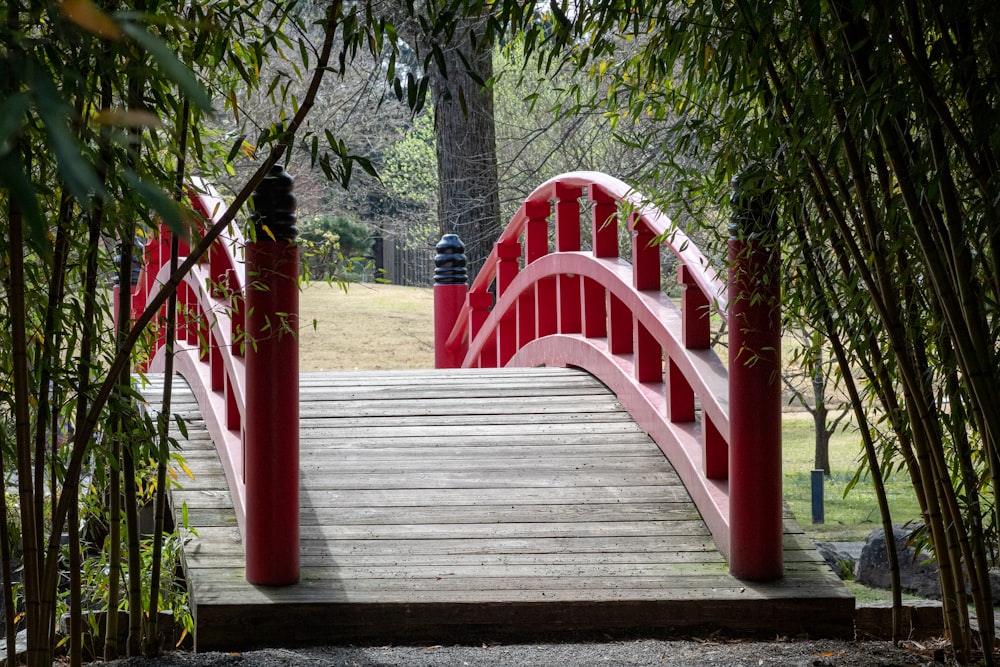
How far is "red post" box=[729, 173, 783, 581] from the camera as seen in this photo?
2859 millimetres

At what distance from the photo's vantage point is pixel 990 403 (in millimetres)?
2025

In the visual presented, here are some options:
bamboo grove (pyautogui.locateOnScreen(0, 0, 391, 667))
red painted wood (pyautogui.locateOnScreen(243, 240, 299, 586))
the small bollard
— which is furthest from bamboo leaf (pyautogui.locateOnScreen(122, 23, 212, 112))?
the small bollard

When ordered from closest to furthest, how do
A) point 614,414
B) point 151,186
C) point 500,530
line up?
1. point 151,186
2. point 500,530
3. point 614,414

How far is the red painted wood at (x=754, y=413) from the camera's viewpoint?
114 inches

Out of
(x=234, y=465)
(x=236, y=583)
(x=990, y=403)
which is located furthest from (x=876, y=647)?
(x=234, y=465)

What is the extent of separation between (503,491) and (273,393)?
40.8 inches

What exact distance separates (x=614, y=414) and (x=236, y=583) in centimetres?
183

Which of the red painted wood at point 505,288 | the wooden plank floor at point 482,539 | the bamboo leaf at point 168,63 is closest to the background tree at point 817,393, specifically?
the wooden plank floor at point 482,539

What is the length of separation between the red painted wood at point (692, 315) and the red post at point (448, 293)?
13.5ft

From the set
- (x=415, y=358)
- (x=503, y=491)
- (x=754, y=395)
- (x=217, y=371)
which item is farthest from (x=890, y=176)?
(x=415, y=358)

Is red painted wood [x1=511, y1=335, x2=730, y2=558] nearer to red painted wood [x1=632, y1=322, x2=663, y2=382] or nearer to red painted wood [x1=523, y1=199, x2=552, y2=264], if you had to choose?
red painted wood [x1=632, y1=322, x2=663, y2=382]

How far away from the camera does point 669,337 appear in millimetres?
3631

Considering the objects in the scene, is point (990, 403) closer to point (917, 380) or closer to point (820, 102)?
point (917, 380)

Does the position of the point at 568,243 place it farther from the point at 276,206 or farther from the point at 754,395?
the point at 276,206
